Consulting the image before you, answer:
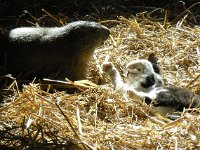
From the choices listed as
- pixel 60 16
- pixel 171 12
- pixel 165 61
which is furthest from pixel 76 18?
pixel 165 61

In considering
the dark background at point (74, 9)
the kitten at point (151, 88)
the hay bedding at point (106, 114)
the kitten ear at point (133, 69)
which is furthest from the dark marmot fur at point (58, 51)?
A: the dark background at point (74, 9)

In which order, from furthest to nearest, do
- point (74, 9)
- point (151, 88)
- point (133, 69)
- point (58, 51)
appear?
point (74, 9) → point (58, 51) → point (133, 69) → point (151, 88)

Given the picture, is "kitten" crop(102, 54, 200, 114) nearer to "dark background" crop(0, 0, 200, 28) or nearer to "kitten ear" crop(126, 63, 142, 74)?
"kitten ear" crop(126, 63, 142, 74)

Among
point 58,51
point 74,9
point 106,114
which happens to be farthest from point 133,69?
point 74,9

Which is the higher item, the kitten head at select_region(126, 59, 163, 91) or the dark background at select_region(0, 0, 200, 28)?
the dark background at select_region(0, 0, 200, 28)

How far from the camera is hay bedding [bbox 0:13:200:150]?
4.16 meters

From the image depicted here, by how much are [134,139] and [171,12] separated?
349 centimetres

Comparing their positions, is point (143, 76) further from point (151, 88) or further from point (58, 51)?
point (58, 51)

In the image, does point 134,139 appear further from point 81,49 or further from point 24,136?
point 81,49

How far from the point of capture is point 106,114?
4.83 meters

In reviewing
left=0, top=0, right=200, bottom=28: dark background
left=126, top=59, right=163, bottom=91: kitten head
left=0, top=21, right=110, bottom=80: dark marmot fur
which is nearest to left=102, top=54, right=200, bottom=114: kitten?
left=126, top=59, right=163, bottom=91: kitten head

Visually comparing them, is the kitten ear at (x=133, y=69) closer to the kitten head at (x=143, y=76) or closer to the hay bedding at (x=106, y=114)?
the kitten head at (x=143, y=76)

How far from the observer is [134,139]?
4.23 metres

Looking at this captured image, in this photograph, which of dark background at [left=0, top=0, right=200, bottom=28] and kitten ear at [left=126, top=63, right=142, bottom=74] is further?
dark background at [left=0, top=0, right=200, bottom=28]
